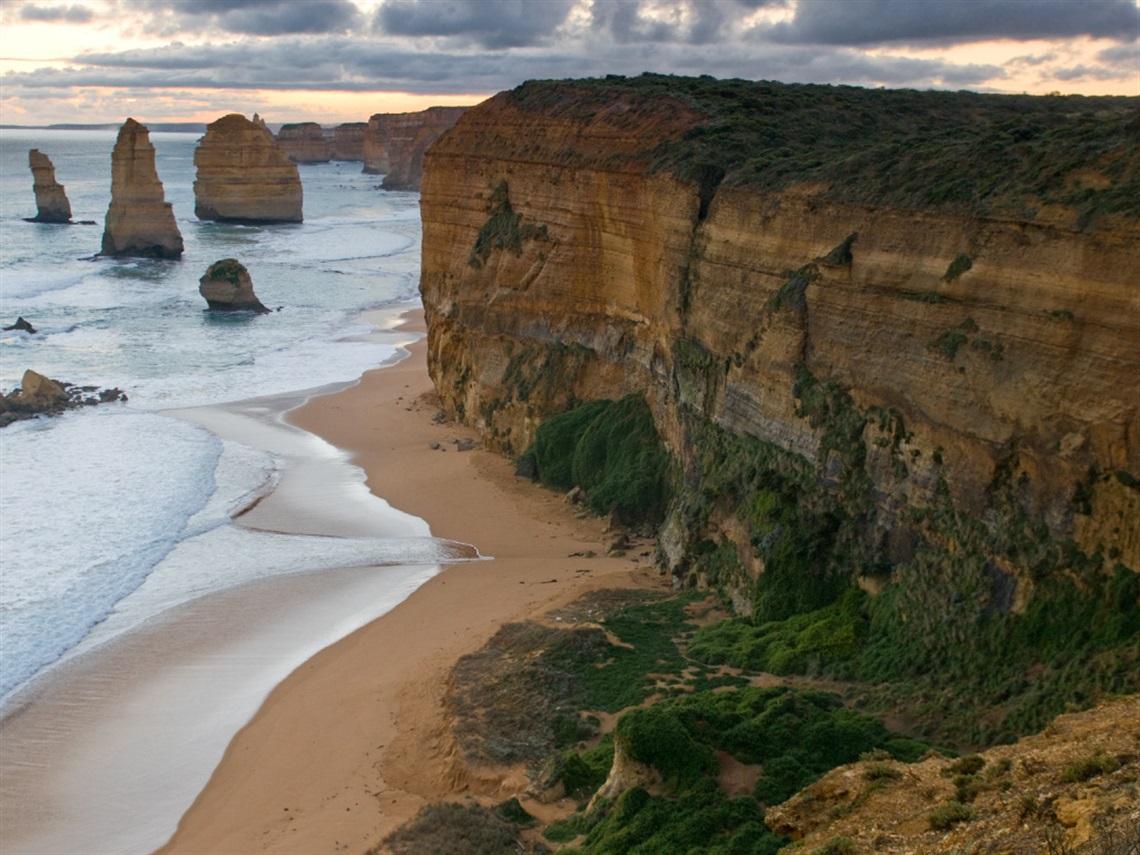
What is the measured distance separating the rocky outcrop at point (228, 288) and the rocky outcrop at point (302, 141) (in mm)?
140938

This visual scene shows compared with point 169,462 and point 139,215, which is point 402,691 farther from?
point 139,215

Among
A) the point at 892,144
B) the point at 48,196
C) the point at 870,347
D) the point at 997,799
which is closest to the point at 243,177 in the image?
the point at 48,196

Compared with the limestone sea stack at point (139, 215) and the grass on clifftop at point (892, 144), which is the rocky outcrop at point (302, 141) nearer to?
the limestone sea stack at point (139, 215)

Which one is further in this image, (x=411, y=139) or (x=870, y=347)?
(x=411, y=139)

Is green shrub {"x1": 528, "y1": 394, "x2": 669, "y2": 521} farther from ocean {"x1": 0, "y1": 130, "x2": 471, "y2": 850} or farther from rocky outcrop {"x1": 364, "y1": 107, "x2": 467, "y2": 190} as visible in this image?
rocky outcrop {"x1": 364, "y1": 107, "x2": 467, "y2": 190}

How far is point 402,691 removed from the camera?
16625 millimetres

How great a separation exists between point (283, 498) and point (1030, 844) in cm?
2066

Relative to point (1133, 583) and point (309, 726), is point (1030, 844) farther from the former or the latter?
point (309, 726)

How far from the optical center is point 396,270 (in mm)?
71125

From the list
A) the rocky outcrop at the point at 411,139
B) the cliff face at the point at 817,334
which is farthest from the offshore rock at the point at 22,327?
the rocky outcrop at the point at 411,139

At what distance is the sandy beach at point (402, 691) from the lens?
1378 centimetres

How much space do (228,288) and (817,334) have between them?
40.1 meters

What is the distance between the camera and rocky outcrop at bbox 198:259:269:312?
52469 millimetres

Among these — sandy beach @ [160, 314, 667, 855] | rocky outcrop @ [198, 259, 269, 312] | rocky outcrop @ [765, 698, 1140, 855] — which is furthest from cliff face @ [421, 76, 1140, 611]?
rocky outcrop @ [198, 259, 269, 312]
